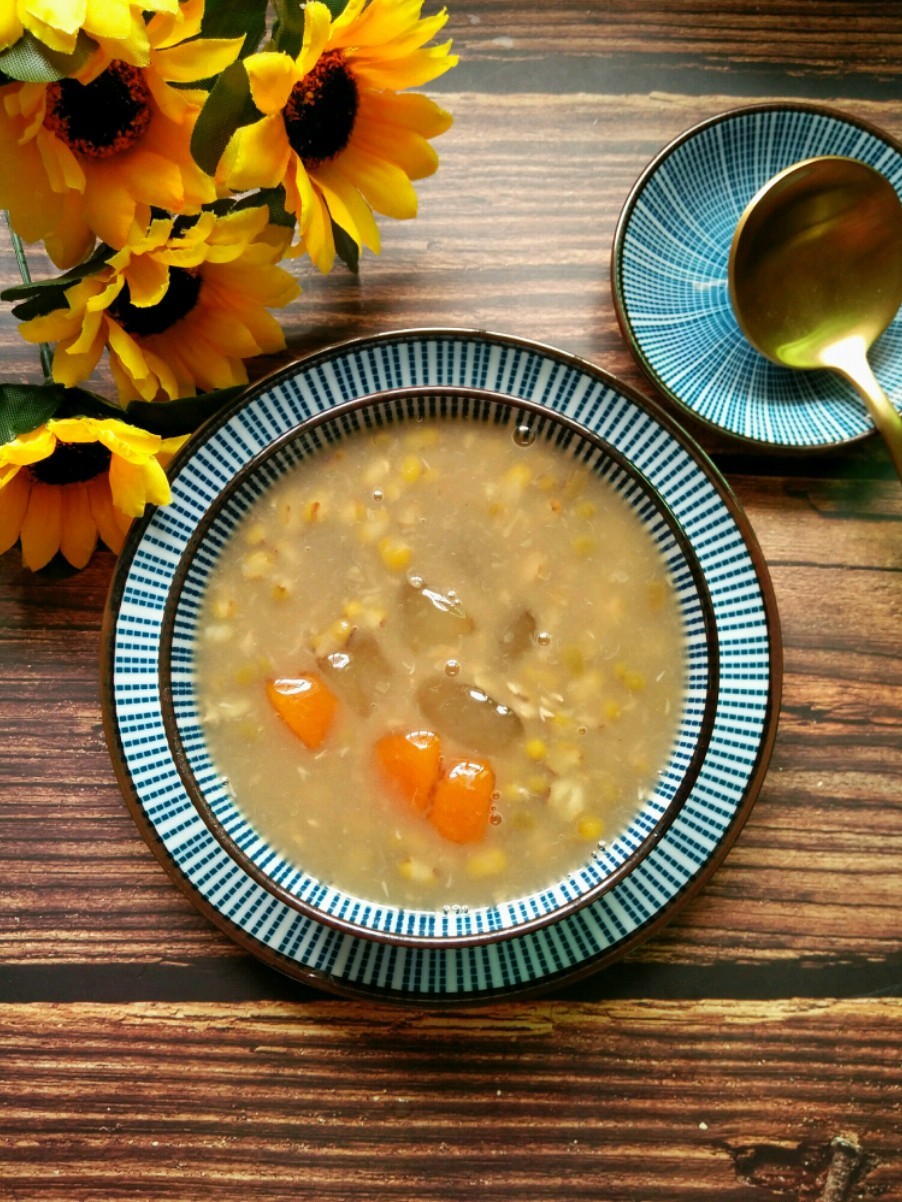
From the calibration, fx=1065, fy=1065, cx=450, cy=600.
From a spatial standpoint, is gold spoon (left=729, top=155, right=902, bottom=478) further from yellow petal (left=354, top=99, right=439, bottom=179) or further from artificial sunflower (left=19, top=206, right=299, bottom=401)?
artificial sunflower (left=19, top=206, right=299, bottom=401)

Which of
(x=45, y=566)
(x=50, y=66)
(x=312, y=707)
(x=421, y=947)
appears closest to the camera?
(x=50, y=66)

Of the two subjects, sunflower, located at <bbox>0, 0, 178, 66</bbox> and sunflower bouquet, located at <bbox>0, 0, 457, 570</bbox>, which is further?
sunflower bouquet, located at <bbox>0, 0, 457, 570</bbox>

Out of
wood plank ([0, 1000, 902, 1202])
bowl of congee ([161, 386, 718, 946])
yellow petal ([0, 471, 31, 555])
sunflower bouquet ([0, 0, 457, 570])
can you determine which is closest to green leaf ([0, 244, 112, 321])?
sunflower bouquet ([0, 0, 457, 570])

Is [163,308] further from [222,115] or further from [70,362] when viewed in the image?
[222,115]

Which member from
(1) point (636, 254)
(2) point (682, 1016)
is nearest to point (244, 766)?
(2) point (682, 1016)

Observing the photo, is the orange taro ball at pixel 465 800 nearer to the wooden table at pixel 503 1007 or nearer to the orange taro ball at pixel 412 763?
the orange taro ball at pixel 412 763

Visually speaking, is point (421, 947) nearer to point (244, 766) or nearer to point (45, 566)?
point (244, 766)
